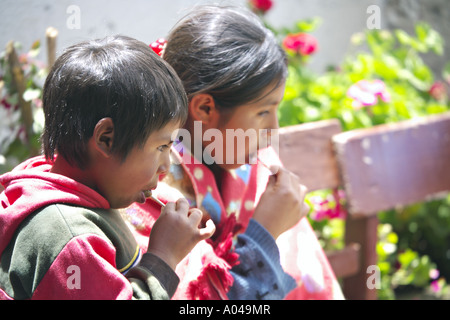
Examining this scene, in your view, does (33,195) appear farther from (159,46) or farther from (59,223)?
(159,46)

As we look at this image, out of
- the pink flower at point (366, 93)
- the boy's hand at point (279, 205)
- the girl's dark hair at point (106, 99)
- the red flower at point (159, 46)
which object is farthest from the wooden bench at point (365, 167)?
the girl's dark hair at point (106, 99)

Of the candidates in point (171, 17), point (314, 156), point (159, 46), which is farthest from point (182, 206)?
point (314, 156)

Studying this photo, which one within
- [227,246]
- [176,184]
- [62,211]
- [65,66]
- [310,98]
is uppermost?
[65,66]

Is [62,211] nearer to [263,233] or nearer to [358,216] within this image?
[263,233]

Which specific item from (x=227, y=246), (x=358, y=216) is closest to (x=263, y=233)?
(x=227, y=246)

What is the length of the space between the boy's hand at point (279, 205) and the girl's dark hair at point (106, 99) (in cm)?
40

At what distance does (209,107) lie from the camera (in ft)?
4.48

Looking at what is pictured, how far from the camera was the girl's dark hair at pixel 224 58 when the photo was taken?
1324 mm

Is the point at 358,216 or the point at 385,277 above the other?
the point at 358,216

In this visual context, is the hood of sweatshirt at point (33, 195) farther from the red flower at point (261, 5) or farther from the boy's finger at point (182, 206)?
the red flower at point (261, 5)

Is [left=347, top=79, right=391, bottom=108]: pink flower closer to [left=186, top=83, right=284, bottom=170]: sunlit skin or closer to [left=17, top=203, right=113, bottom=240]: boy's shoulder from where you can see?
[left=186, top=83, right=284, bottom=170]: sunlit skin

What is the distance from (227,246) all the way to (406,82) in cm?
250

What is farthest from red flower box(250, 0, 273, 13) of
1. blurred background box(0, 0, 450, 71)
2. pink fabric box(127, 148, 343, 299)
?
pink fabric box(127, 148, 343, 299)

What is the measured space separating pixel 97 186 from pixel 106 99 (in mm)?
167
